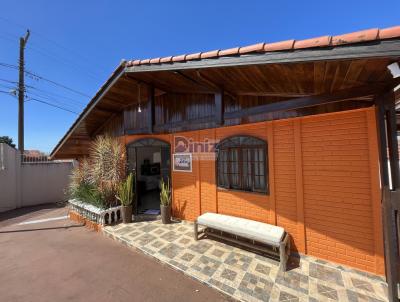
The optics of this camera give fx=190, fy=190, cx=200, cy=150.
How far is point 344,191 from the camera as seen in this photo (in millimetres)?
3369

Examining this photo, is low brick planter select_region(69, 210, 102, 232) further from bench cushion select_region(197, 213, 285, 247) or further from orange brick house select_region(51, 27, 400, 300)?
bench cushion select_region(197, 213, 285, 247)

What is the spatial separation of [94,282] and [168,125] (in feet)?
12.2

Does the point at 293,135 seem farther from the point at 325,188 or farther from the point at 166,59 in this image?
the point at 166,59

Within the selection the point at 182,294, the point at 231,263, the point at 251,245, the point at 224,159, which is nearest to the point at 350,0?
the point at 224,159

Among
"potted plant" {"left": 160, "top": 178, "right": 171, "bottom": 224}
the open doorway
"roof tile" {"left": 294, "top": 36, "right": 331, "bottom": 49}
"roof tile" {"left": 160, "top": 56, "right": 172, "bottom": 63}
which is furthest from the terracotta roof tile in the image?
the open doorway

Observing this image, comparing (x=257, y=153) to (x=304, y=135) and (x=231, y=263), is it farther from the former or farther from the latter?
(x=231, y=263)

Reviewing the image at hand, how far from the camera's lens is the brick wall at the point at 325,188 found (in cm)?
317

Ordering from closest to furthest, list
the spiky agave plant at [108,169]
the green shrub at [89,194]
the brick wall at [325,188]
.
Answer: the brick wall at [325,188] < the green shrub at [89,194] < the spiky agave plant at [108,169]

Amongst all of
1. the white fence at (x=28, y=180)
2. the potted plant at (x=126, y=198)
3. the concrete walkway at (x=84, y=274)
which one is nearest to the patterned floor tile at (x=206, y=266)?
the concrete walkway at (x=84, y=274)

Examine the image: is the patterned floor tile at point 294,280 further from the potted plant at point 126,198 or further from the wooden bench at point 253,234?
the potted plant at point 126,198

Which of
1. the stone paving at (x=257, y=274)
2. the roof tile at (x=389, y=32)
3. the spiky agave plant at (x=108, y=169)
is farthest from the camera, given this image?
the spiky agave plant at (x=108, y=169)

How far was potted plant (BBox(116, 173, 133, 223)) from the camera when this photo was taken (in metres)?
5.62

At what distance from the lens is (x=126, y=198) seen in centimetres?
571

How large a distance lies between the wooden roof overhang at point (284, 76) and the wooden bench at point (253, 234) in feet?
7.61
